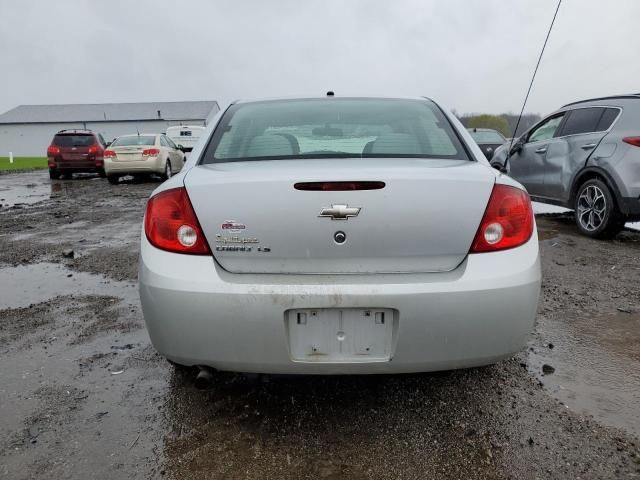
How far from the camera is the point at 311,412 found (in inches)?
89.3

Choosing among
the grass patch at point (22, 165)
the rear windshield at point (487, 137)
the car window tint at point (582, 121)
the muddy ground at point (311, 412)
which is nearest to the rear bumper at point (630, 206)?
the car window tint at point (582, 121)

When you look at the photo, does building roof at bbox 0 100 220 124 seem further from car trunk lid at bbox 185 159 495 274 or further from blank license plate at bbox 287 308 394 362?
blank license plate at bbox 287 308 394 362

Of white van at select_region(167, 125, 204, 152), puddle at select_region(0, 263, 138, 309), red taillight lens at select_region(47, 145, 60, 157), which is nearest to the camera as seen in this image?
puddle at select_region(0, 263, 138, 309)

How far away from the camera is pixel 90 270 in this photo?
4797 mm

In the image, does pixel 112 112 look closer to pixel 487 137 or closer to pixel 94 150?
pixel 94 150

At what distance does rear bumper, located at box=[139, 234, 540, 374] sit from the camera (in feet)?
6.00

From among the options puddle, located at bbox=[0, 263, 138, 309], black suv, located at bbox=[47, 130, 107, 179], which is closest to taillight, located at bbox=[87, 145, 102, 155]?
black suv, located at bbox=[47, 130, 107, 179]

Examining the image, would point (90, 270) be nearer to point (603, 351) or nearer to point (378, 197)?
point (378, 197)

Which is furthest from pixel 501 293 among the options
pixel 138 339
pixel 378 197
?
pixel 138 339

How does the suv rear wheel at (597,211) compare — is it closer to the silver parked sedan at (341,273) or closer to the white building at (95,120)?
the silver parked sedan at (341,273)

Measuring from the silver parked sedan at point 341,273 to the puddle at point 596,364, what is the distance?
0.72m

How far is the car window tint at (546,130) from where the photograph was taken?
6.95 meters

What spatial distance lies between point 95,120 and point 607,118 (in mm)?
63761

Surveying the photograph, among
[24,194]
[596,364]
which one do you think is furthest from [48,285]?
[24,194]
